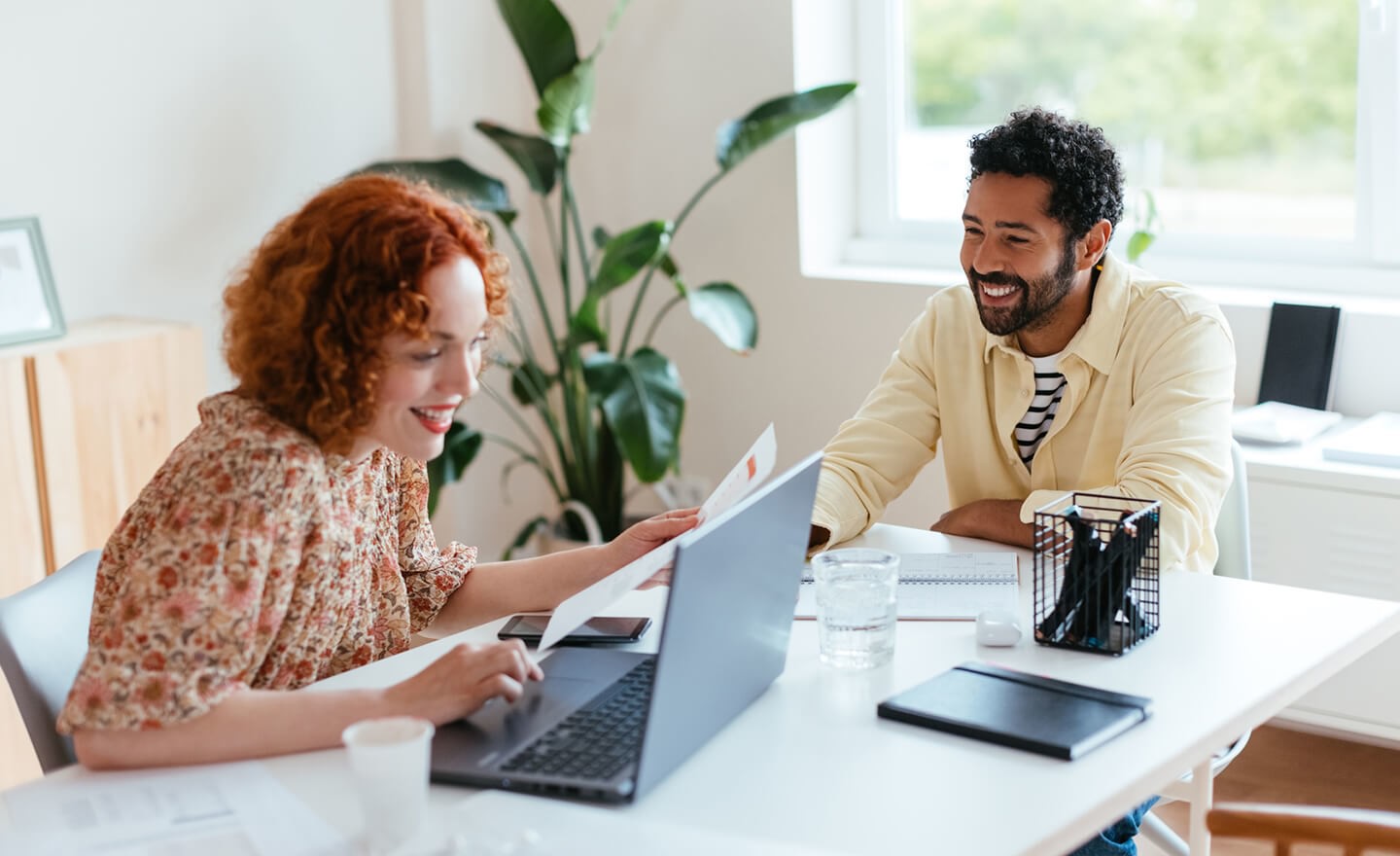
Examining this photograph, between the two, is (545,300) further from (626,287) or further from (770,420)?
(770,420)

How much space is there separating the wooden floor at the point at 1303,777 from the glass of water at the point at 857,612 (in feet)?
4.31

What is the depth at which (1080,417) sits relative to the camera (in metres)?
2.24

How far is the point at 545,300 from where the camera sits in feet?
13.4

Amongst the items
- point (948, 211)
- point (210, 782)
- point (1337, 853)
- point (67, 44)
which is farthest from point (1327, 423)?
point (67, 44)

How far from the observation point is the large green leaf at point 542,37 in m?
3.33

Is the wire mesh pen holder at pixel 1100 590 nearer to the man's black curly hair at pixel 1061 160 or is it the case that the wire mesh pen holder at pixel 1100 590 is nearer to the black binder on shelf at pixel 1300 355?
the man's black curly hair at pixel 1061 160

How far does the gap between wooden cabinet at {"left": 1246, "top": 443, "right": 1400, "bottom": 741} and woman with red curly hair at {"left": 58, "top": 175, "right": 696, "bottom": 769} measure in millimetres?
1657

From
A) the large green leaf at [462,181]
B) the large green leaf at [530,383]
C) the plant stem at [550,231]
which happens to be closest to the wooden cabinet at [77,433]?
the large green leaf at [462,181]

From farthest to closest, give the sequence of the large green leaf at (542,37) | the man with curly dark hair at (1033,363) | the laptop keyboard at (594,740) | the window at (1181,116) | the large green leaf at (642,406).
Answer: the large green leaf at (542,37)
the large green leaf at (642,406)
the window at (1181,116)
the man with curly dark hair at (1033,363)
the laptop keyboard at (594,740)

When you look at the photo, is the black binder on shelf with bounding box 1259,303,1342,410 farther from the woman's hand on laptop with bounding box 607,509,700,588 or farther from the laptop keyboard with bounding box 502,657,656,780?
the laptop keyboard with bounding box 502,657,656,780

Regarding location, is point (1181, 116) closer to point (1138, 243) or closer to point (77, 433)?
point (1138, 243)

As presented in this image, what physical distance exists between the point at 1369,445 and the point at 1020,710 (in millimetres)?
1559

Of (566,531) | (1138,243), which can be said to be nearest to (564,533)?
(566,531)

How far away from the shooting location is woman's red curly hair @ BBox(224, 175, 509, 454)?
1.48 metres
